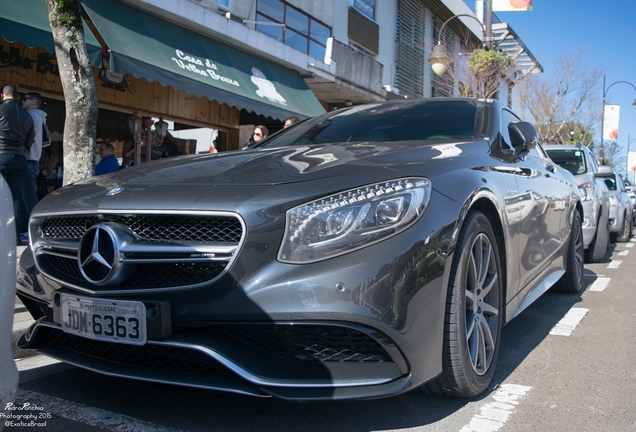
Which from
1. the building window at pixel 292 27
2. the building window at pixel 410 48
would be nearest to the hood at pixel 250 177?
the building window at pixel 292 27

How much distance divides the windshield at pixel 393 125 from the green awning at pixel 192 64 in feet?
16.4

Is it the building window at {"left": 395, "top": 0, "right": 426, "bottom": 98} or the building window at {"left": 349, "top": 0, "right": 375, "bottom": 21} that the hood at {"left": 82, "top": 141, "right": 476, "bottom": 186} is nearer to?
the building window at {"left": 349, "top": 0, "right": 375, "bottom": 21}

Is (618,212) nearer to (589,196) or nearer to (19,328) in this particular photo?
(589,196)

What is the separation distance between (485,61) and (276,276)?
1287 cm

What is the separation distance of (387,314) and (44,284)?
57.7 inches

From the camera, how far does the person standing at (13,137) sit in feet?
21.1

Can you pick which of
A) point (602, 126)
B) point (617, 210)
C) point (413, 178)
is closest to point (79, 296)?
point (413, 178)

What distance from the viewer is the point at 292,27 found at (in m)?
14.1

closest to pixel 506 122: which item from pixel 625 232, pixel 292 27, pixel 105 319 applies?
pixel 105 319

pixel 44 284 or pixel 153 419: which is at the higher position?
pixel 44 284

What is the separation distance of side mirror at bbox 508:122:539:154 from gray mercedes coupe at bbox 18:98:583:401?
104 centimetres

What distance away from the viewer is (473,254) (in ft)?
8.68

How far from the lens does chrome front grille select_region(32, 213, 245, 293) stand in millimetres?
2166

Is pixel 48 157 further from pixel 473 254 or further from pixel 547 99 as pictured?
pixel 547 99
